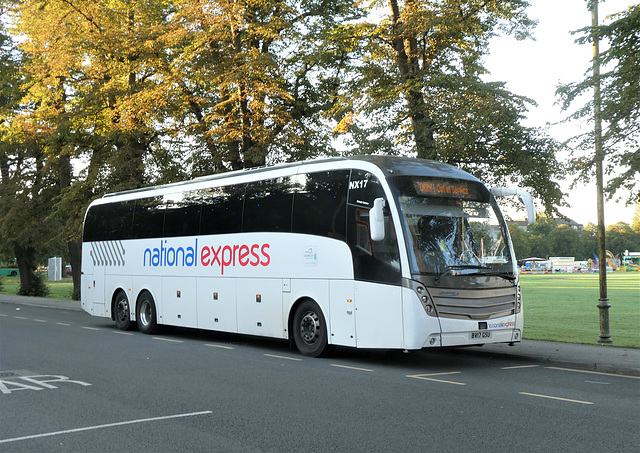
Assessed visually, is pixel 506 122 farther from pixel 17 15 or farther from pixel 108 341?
pixel 17 15

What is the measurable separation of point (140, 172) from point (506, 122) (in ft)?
52.8

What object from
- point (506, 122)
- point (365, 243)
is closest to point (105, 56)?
point (506, 122)

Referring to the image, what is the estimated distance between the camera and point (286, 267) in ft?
47.1

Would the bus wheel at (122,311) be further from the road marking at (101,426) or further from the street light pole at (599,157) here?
the road marking at (101,426)

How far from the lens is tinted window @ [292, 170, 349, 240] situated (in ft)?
43.1

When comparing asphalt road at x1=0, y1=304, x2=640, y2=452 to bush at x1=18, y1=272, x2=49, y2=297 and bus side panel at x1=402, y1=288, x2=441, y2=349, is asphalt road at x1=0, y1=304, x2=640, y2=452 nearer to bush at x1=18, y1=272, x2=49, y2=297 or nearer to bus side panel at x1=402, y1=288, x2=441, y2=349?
bus side panel at x1=402, y1=288, x2=441, y2=349

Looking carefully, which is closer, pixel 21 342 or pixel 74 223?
pixel 21 342

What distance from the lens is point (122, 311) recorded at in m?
20.1

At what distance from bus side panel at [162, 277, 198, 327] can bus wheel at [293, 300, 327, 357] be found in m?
4.04

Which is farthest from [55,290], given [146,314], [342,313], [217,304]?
[342,313]

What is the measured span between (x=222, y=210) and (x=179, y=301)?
291 centimetres

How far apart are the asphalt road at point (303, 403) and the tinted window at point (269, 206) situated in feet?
8.75

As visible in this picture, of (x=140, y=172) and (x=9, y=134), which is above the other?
(x=9, y=134)

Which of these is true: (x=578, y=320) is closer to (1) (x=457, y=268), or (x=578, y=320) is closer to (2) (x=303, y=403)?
(1) (x=457, y=268)
